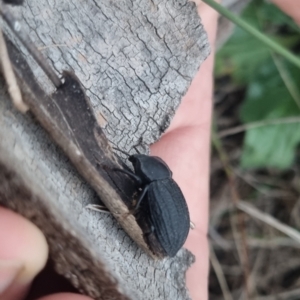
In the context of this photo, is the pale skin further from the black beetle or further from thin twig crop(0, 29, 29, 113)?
thin twig crop(0, 29, 29, 113)

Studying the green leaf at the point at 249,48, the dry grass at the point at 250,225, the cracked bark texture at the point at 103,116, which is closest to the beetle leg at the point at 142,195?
the cracked bark texture at the point at 103,116

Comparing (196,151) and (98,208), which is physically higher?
(98,208)

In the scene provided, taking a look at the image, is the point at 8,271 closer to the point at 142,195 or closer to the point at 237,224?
the point at 142,195

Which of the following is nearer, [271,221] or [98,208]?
[98,208]

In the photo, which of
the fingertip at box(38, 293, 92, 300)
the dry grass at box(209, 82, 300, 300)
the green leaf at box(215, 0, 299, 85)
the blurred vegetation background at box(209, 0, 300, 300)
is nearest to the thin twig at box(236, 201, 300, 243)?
the blurred vegetation background at box(209, 0, 300, 300)

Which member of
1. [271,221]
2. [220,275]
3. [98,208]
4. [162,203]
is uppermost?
[98,208]

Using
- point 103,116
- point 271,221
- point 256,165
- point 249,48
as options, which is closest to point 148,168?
point 103,116

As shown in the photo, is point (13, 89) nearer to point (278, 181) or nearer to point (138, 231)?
point (138, 231)
